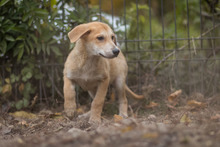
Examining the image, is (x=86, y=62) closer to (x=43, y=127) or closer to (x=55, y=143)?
(x=43, y=127)

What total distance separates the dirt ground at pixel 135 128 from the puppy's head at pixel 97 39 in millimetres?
890

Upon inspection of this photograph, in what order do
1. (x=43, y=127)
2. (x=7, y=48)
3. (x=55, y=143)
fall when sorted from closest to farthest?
(x=55, y=143), (x=43, y=127), (x=7, y=48)

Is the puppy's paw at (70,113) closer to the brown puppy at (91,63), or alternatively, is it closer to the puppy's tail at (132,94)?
the brown puppy at (91,63)

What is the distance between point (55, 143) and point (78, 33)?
6.84ft

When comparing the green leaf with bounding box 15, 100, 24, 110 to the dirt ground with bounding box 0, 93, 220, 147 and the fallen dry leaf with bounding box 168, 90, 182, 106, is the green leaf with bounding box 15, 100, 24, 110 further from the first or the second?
the fallen dry leaf with bounding box 168, 90, 182, 106

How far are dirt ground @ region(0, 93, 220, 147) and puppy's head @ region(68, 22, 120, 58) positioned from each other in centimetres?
89

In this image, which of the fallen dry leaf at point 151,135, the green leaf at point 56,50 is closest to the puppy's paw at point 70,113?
the green leaf at point 56,50

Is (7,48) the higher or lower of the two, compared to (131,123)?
higher

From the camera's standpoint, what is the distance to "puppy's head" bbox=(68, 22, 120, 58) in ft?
12.0

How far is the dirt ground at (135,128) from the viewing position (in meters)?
1.78

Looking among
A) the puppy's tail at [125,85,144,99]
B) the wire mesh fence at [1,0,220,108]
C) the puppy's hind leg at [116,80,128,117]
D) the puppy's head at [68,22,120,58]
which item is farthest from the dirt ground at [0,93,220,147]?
the puppy's head at [68,22,120,58]

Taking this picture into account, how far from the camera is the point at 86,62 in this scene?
3.95m

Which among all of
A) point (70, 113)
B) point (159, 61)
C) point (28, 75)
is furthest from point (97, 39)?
point (159, 61)

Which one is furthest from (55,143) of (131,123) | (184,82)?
(184,82)
